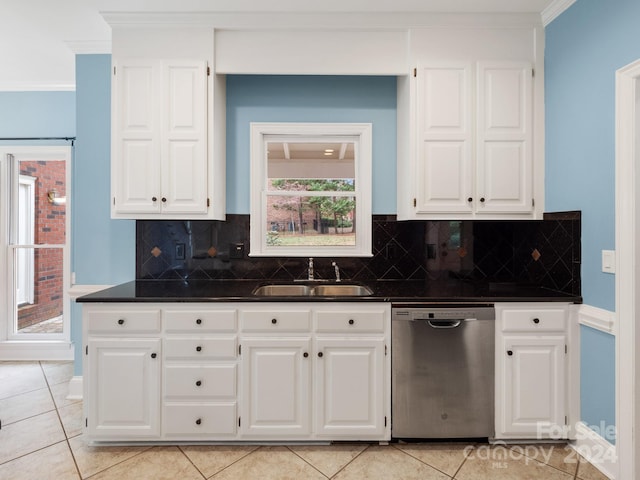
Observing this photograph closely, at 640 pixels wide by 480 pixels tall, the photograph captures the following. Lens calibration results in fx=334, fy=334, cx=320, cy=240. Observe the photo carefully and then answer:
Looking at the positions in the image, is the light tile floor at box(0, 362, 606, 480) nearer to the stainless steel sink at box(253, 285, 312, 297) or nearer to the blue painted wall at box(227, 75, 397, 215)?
the stainless steel sink at box(253, 285, 312, 297)

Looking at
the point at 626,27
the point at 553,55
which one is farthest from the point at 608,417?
the point at 553,55

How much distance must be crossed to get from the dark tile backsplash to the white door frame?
3.02 feet

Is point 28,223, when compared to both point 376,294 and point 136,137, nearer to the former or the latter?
point 136,137

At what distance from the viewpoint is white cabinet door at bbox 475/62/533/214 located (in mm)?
2312

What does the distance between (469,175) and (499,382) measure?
4.42 ft

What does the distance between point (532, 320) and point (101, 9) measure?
342 centimetres

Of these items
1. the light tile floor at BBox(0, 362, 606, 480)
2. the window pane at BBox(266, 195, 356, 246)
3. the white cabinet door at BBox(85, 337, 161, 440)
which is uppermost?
the window pane at BBox(266, 195, 356, 246)

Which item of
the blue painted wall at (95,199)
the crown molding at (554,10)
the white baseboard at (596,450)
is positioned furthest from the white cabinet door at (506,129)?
the blue painted wall at (95,199)

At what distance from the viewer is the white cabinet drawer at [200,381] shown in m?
2.00

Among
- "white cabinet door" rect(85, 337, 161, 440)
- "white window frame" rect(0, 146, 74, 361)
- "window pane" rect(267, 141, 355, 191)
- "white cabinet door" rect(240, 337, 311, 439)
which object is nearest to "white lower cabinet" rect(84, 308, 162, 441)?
"white cabinet door" rect(85, 337, 161, 440)

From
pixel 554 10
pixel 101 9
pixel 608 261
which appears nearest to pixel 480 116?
pixel 554 10

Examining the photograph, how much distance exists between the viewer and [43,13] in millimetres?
2266

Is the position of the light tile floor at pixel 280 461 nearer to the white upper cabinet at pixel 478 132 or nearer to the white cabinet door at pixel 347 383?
the white cabinet door at pixel 347 383

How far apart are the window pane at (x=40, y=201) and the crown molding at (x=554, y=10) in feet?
14.5
